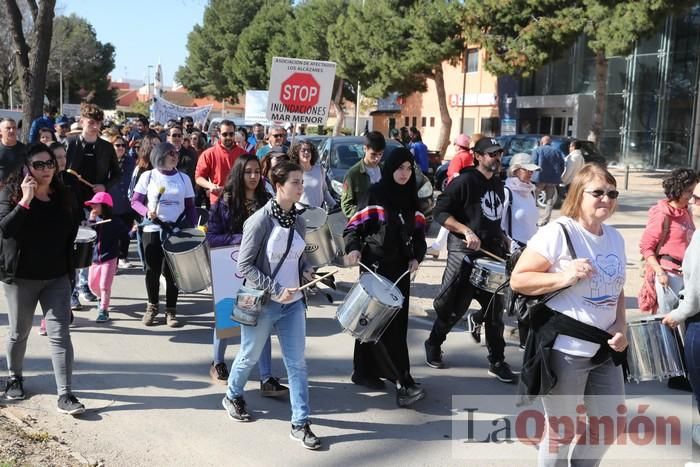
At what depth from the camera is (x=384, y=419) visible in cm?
502

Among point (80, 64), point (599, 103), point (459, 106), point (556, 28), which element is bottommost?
point (599, 103)

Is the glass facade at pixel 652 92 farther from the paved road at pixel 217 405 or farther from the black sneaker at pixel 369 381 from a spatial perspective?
the black sneaker at pixel 369 381

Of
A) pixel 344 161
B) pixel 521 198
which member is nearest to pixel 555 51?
pixel 344 161

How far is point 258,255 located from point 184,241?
6.27ft

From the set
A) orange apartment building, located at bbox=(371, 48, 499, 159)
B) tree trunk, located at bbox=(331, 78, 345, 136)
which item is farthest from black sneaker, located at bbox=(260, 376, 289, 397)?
tree trunk, located at bbox=(331, 78, 345, 136)

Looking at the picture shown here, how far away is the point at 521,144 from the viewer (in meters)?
20.9

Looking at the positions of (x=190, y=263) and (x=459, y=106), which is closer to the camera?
(x=190, y=263)

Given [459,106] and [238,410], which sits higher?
[459,106]

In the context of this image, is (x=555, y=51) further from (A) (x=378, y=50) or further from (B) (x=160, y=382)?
(B) (x=160, y=382)

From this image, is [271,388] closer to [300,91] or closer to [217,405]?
[217,405]

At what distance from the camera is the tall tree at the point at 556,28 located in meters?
23.5

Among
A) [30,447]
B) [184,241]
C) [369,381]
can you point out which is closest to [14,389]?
[30,447]

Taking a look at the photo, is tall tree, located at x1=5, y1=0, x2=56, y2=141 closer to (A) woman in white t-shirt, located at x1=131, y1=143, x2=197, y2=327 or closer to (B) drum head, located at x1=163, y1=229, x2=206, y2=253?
(A) woman in white t-shirt, located at x1=131, y1=143, x2=197, y2=327

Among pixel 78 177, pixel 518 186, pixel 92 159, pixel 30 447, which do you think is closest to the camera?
pixel 30 447
